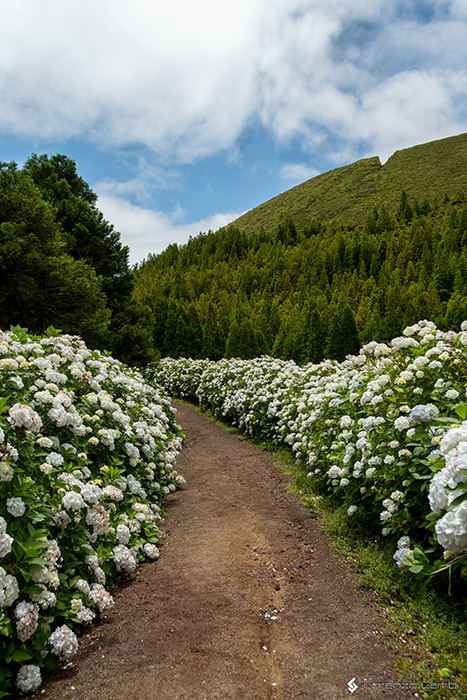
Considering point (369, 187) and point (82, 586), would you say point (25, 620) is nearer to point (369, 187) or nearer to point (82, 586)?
point (82, 586)

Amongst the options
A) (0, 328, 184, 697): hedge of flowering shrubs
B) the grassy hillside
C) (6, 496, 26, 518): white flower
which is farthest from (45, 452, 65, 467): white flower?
the grassy hillside

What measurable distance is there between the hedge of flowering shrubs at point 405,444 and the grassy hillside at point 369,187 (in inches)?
2762

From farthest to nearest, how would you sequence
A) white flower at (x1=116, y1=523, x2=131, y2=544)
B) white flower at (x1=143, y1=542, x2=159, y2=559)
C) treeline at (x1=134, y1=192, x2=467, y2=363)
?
treeline at (x1=134, y1=192, x2=467, y2=363), white flower at (x1=143, y1=542, x2=159, y2=559), white flower at (x1=116, y1=523, x2=131, y2=544)

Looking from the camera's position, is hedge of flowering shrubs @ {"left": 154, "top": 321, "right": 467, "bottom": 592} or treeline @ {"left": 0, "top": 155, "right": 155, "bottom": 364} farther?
treeline @ {"left": 0, "top": 155, "right": 155, "bottom": 364}

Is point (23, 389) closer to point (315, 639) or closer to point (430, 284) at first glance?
point (315, 639)

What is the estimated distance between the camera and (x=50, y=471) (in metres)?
2.81

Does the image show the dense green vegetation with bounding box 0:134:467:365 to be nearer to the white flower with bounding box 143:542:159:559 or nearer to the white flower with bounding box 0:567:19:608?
the white flower with bounding box 143:542:159:559

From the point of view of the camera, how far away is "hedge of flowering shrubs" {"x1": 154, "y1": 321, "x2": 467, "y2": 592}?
201 centimetres

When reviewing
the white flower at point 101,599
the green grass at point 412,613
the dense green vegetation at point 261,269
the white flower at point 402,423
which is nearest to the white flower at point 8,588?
the white flower at point 101,599

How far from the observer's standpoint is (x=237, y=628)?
103 inches

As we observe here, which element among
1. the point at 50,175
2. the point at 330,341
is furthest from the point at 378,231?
the point at 50,175

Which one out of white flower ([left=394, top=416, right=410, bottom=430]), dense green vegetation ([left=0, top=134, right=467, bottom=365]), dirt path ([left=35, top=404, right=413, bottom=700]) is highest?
dense green vegetation ([left=0, top=134, right=467, bottom=365])

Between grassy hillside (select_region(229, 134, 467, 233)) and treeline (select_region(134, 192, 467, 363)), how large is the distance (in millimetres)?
11775

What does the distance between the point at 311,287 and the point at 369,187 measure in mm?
50902
